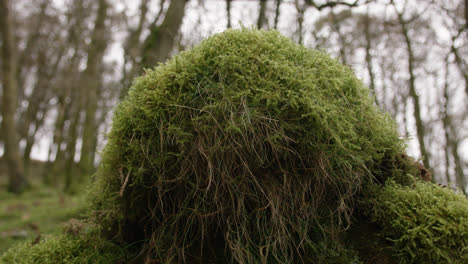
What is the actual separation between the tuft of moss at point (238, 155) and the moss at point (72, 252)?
112 mm

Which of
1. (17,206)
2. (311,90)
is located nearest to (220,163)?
(311,90)

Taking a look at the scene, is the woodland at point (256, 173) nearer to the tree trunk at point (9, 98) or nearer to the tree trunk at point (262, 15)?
the tree trunk at point (262, 15)

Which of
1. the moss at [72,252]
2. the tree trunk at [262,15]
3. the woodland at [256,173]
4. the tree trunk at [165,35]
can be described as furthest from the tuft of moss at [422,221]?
the tree trunk at [262,15]

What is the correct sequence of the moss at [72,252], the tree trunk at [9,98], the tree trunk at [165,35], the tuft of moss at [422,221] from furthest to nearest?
the tree trunk at [9,98], the tree trunk at [165,35], the moss at [72,252], the tuft of moss at [422,221]

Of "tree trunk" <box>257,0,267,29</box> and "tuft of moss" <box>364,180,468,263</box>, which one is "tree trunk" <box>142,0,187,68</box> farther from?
"tuft of moss" <box>364,180,468,263</box>

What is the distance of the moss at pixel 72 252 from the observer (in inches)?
68.5

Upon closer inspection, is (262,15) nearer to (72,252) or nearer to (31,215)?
(72,252)

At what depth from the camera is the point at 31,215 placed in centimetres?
548

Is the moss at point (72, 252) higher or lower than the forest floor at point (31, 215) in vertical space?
higher

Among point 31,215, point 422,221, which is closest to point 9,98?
point 31,215

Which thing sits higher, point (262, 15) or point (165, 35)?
point (262, 15)

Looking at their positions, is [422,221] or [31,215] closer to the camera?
[422,221]

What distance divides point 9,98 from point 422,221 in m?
10.4

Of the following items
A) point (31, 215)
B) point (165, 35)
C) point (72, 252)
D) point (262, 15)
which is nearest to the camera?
point (72, 252)
